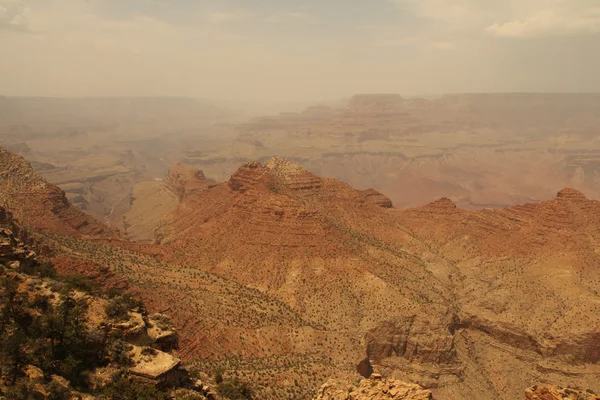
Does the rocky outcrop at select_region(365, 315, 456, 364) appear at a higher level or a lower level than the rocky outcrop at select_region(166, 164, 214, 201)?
lower

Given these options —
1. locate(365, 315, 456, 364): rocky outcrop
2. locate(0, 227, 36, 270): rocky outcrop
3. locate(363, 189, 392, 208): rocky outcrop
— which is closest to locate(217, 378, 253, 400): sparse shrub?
locate(0, 227, 36, 270): rocky outcrop

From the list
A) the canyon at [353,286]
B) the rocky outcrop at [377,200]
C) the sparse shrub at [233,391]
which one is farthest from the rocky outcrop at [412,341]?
the rocky outcrop at [377,200]

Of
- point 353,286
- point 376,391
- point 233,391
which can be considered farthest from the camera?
point 353,286

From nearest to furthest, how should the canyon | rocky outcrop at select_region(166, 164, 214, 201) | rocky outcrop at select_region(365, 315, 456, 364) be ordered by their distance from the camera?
the canyon, rocky outcrop at select_region(365, 315, 456, 364), rocky outcrop at select_region(166, 164, 214, 201)

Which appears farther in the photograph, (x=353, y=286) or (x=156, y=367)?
(x=353, y=286)

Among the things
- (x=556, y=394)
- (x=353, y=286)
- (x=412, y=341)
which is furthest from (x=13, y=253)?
(x=412, y=341)

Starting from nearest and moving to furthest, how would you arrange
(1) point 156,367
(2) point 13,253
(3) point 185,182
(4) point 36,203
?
(1) point 156,367 < (2) point 13,253 < (4) point 36,203 < (3) point 185,182

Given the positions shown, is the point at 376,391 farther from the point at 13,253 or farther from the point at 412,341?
the point at 412,341

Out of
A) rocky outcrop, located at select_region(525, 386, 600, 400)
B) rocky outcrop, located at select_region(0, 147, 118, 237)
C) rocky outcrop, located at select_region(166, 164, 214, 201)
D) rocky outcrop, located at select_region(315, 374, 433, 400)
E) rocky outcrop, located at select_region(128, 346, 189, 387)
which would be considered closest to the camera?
rocky outcrop, located at select_region(128, 346, 189, 387)

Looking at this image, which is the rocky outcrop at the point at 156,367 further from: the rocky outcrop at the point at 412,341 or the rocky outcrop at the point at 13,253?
the rocky outcrop at the point at 412,341

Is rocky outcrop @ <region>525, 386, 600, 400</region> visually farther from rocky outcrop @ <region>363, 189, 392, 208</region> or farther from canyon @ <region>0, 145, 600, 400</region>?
rocky outcrop @ <region>363, 189, 392, 208</region>
